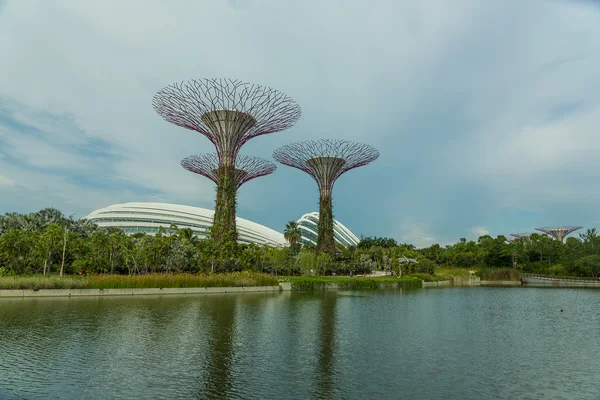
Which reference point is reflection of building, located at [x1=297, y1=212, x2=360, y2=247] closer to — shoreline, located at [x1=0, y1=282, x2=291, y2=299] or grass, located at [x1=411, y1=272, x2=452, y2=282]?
grass, located at [x1=411, y1=272, x2=452, y2=282]

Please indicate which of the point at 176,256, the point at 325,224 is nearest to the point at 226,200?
the point at 176,256

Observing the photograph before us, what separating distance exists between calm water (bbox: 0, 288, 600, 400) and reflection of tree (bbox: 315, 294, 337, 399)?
3cm

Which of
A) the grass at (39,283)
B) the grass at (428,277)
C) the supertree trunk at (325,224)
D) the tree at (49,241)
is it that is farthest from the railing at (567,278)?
the tree at (49,241)

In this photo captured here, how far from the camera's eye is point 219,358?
37.0 ft

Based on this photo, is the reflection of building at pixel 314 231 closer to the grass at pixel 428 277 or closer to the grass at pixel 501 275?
the grass at pixel 501 275

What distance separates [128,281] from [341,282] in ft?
63.8

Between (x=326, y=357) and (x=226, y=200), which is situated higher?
(x=226, y=200)

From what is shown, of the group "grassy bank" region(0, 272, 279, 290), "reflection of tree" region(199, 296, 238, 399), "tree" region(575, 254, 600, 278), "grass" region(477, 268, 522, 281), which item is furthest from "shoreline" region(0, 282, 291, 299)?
"tree" region(575, 254, 600, 278)

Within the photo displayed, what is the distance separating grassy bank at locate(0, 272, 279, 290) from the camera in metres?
25.3

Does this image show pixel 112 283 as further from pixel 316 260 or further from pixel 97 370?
pixel 316 260

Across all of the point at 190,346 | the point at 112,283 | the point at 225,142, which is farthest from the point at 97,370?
the point at 225,142

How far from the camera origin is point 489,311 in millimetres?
23141

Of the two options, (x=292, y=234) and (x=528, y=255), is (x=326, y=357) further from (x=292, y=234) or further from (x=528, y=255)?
(x=528, y=255)

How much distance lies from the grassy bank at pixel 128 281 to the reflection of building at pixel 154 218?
5343 centimetres
